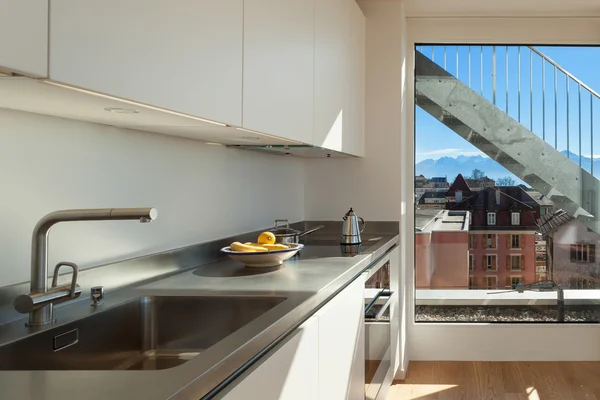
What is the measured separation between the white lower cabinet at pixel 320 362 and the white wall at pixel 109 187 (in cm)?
68

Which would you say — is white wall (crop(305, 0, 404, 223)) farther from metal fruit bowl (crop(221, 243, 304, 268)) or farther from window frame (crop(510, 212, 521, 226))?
metal fruit bowl (crop(221, 243, 304, 268))

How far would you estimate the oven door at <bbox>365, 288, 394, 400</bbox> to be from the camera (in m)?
2.56

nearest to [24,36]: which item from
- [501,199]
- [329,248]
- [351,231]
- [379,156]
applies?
[329,248]

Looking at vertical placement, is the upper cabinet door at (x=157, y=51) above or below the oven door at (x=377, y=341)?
above

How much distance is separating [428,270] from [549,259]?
0.85 metres

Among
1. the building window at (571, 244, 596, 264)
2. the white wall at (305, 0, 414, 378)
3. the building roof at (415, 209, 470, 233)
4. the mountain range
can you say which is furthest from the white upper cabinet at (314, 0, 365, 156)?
the building window at (571, 244, 596, 264)

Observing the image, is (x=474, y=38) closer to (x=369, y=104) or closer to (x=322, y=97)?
(x=369, y=104)

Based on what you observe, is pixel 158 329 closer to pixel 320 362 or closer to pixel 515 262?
pixel 320 362

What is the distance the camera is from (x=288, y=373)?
4.74ft

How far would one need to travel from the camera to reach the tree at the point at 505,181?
13.9 feet

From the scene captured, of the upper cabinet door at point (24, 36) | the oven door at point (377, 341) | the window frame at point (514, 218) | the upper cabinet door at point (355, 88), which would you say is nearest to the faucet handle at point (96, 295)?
the upper cabinet door at point (24, 36)

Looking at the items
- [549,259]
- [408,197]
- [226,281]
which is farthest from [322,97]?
[549,259]

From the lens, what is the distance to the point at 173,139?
2.26m

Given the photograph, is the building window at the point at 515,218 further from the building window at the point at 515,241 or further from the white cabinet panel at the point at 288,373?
the white cabinet panel at the point at 288,373
